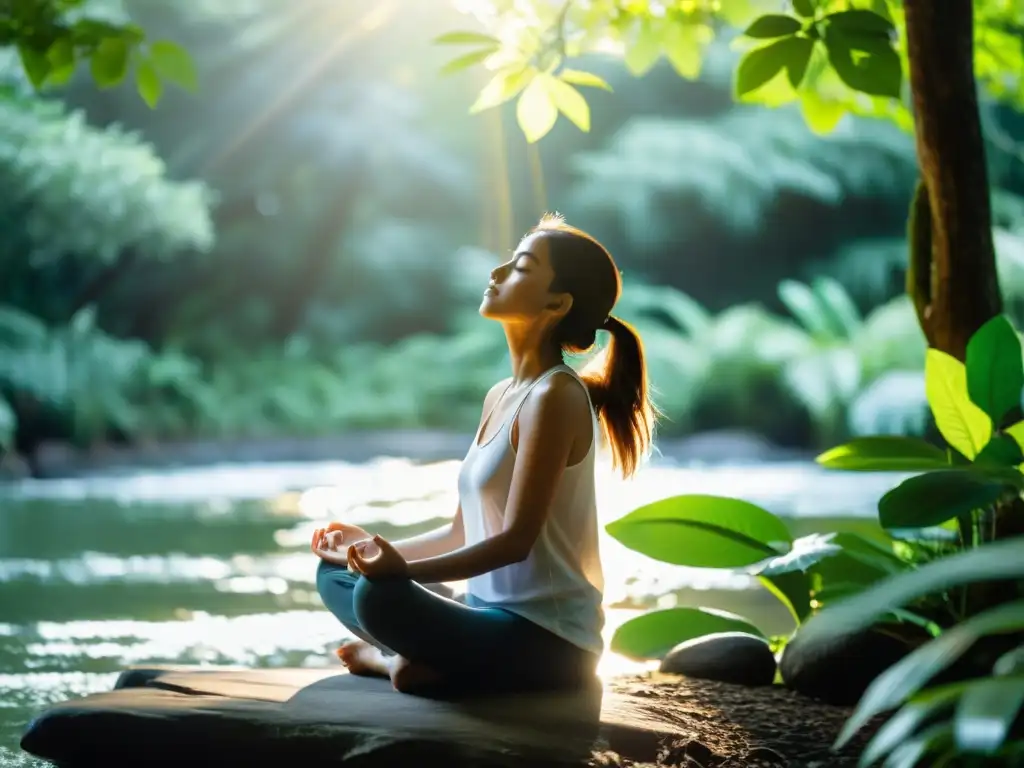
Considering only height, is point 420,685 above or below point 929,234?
below

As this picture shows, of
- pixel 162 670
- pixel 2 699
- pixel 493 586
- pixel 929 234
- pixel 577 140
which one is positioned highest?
pixel 577 140

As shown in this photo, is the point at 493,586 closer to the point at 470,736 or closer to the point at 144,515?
the point at 470,736

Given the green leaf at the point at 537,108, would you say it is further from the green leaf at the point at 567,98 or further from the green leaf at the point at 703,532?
the green leaf at the point at 703,532

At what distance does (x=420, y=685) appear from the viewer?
1528 millimetres

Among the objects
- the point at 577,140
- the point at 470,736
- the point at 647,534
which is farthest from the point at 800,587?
the point at 577,140

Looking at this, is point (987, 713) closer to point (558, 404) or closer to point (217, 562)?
point (558, 404)

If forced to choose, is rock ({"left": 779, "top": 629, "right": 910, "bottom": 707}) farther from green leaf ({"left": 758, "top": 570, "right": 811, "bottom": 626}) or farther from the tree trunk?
the tree trunk

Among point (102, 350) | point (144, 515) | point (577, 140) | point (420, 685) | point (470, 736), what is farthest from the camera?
point (577, 140)

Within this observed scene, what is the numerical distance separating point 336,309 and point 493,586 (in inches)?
376

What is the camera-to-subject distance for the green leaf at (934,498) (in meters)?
1.58

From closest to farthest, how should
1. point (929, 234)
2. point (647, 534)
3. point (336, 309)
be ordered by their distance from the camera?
point (647, 534)
point (929, 234)
point (336, 309)

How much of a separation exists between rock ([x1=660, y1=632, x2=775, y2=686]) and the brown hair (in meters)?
0.39

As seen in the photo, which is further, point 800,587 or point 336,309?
point 336,309

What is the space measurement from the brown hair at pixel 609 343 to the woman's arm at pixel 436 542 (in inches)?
9.4
